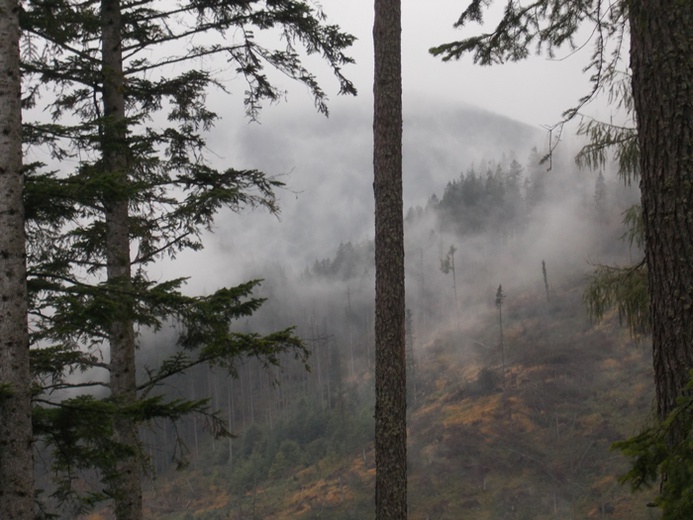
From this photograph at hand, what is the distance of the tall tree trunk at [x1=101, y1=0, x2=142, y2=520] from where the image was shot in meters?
6.16

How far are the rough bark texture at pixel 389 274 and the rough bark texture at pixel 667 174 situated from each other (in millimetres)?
2550

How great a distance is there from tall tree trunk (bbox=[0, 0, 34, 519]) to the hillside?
151 ft

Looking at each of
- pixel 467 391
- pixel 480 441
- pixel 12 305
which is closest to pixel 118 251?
pixel 12 305

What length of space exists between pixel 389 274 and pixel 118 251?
10.9ft

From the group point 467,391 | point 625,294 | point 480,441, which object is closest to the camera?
point 625,294

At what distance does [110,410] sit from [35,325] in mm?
2488

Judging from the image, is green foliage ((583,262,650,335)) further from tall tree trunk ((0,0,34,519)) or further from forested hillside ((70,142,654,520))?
forested hillside ((70,142,654,520))

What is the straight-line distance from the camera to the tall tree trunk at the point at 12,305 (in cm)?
429

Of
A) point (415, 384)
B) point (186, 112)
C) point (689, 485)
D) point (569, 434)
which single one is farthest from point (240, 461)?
point (689, 485)

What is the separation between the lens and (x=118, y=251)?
6.79 m

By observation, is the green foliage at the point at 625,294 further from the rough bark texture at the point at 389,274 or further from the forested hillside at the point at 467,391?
the forested hillside at the point at 467,391

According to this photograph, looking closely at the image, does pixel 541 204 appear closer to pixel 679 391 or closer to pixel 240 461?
pixel 240 461

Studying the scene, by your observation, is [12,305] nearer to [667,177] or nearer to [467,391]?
[667,177]

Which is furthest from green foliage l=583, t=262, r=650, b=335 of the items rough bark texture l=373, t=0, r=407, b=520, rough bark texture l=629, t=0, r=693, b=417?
rough bark texture l=629, t=0, r=693, b=417
